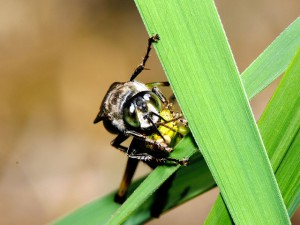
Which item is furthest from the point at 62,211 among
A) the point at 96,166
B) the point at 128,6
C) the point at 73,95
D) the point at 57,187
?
the point at 128,6

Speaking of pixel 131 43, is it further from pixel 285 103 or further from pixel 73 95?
pixel 285 103

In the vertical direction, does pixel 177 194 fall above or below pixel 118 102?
below

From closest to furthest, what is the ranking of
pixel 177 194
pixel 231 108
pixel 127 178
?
pixel 231 108 → pixel 177 194 → pixel 127 178

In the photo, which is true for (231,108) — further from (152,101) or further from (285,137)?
(152,101)

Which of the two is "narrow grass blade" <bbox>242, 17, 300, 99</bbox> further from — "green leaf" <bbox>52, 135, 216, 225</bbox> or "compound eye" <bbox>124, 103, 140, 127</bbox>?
"compound eye" <bbox>124, 103, 140, 127</bbox>

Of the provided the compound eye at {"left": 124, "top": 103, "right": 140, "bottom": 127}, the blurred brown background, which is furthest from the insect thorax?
the blurred brown background

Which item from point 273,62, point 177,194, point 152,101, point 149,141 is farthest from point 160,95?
point 273,62
